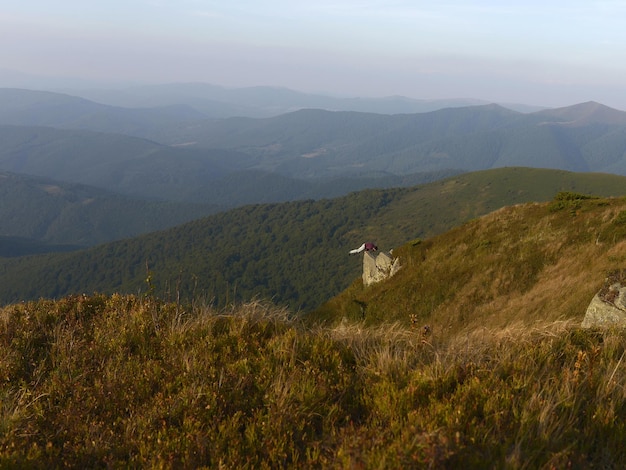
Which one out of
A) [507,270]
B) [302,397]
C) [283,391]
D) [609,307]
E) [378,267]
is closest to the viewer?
[302,397]

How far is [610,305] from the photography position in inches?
369

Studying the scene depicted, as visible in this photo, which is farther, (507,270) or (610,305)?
(507,270)

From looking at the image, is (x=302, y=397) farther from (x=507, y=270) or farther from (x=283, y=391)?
(x=507, y=270)

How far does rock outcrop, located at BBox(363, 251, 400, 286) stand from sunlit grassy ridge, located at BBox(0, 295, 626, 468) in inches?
1042

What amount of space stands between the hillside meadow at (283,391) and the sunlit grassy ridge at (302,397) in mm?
20

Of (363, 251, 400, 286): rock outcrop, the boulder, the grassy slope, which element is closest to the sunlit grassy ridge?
the boulder

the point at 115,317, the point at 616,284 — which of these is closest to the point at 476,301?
the point at 616,284

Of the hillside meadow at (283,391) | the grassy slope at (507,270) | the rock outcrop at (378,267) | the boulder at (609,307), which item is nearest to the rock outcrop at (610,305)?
the boulder at (609,307)

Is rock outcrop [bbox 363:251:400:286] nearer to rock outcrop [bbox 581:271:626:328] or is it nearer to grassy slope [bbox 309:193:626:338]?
grassy slope [bbox 309:193:626:338]

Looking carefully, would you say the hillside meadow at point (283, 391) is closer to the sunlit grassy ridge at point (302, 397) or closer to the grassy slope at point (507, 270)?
the sunlit grassy ridge at point (302, 397)

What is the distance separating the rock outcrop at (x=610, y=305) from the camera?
359 inches

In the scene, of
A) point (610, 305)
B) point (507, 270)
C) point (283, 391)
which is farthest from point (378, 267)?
point (283, 391)

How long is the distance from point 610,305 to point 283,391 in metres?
8.92

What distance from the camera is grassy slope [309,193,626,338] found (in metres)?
16.8
